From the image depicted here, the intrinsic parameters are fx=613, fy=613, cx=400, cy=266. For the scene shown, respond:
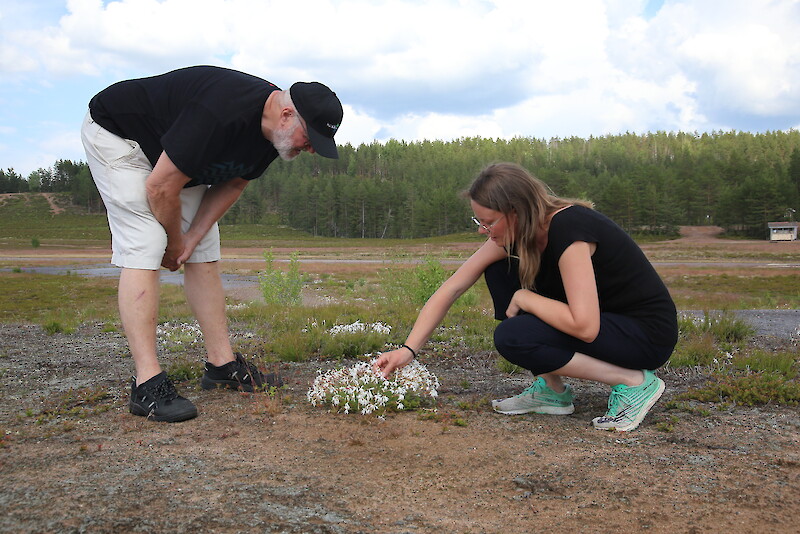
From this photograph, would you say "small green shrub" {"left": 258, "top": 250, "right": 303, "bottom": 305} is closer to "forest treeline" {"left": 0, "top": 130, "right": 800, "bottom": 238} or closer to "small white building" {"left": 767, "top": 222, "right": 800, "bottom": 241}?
"forest treeline" {"left": 0, "top": 130, "right": 800, "bottom": 238}

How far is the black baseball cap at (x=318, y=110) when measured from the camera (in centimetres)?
371

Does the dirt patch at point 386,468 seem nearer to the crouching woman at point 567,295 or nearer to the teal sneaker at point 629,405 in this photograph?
the teal sneaker at point 629,405

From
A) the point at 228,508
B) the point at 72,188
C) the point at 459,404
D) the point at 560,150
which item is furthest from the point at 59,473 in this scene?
the point at 560,150

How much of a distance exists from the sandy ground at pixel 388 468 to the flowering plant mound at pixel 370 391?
0.10 meters

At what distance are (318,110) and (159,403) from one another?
81.3 inches

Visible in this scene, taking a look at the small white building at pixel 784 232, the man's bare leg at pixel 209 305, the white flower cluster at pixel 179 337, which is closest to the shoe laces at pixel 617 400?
the man's bare leg at pixel 209 305

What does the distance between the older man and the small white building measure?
93.7m

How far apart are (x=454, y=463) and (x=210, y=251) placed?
98.3 inches

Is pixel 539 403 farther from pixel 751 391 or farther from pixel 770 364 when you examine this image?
pixel 770 364

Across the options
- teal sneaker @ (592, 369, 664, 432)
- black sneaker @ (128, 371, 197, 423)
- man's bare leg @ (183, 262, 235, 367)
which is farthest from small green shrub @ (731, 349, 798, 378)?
black sneaker @ (128, 371, 197, 423)

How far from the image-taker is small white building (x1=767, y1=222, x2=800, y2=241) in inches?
3228

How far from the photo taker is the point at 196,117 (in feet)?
11.9

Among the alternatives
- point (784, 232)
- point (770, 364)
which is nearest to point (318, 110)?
point (770, 364)

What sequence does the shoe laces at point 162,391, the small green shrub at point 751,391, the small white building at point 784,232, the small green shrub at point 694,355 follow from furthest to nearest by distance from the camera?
the small white building at point 784,232
the small green shrub at point 694,355
the small green shrub at point 751,391
the shoe laces at point 162,391
